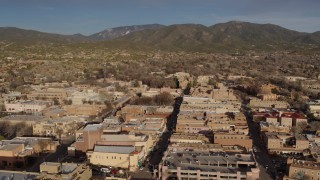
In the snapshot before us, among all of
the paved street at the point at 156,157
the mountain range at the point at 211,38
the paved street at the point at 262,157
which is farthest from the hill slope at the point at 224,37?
the paved street at the point at 156,157


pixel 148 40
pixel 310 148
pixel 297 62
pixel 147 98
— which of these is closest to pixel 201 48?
pixel 148 40

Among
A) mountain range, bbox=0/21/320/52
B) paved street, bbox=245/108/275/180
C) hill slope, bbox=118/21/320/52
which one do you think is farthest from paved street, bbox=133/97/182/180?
hill slope, bbox=118/21/320/52

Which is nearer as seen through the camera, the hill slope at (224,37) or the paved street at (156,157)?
the paved street at (156,157)

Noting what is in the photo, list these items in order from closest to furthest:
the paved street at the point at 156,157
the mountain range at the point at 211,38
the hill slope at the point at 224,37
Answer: the paved street at the point at 156,157 → the mountain range at the point at 211,38 → the hill slope at the point at 224,37

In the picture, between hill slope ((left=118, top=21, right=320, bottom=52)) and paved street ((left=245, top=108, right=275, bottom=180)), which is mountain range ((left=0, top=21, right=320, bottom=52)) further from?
paved street ((left=245, top=108, right=275, bottom=180))

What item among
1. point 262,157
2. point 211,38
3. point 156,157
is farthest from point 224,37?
point 156,157

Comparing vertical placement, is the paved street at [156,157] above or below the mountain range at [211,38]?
below

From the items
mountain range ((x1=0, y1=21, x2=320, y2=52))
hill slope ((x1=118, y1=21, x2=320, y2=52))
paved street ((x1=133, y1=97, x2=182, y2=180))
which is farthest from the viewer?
hill slope ((x1=118, y1=21, x2=320, y2=52))

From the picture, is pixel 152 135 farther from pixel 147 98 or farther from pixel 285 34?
pixel 285 34

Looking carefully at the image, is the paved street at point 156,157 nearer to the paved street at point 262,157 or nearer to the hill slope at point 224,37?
the paved street at point 262,157
